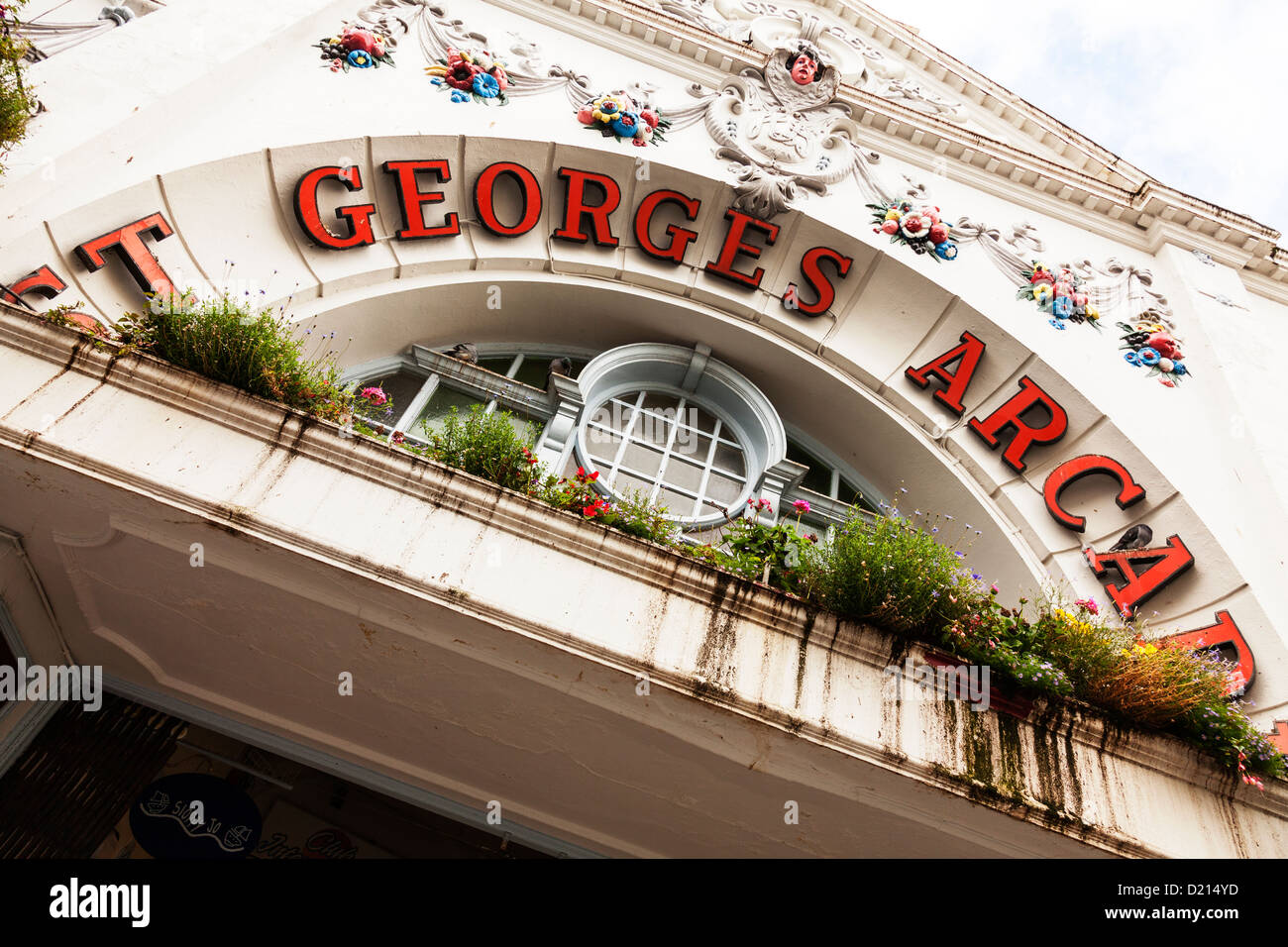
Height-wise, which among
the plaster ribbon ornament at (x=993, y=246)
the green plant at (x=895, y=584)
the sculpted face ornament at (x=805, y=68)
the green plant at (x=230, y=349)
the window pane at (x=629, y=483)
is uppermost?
the sculpted face ornament at (x=805, y=68)

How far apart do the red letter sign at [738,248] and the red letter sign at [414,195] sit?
11.4ft

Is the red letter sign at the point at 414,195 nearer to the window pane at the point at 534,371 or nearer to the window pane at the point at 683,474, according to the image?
the window pane at the point at 534,371

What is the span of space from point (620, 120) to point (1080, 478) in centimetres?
705

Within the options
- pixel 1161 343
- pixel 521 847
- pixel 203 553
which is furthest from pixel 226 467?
pixel 1161 343

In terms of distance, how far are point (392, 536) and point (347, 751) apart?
7.16 feet

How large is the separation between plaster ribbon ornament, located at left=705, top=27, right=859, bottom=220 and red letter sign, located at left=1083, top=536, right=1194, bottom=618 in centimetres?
558

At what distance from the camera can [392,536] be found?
5.05m

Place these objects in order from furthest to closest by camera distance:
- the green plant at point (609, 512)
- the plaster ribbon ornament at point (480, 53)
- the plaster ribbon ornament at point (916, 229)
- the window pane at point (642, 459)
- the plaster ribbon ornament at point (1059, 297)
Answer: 1. the plaster ribbon ornament at point (916, 229)
2. the plaster ribbon ornament at point (1059, 297)
3. the plaster ribbon ornament at point (480, 53)
4. the window pane at point (642, 459)
5. the green plant at point (609, 512)

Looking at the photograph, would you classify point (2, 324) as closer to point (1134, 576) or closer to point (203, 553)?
point (203, 553)

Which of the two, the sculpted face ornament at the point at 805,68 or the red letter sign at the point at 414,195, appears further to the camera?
the sculpted face ornament at the point at 805,68

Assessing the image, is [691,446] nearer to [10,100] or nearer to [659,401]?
[659,401]

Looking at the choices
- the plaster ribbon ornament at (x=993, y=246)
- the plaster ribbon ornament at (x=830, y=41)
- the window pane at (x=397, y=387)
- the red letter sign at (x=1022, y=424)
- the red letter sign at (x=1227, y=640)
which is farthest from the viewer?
the plaster ribbon ornament at (x=830, y=41)

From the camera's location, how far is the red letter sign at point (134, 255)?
688cm

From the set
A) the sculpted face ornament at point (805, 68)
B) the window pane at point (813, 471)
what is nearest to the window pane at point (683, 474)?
the window pane at point (813, 471)
